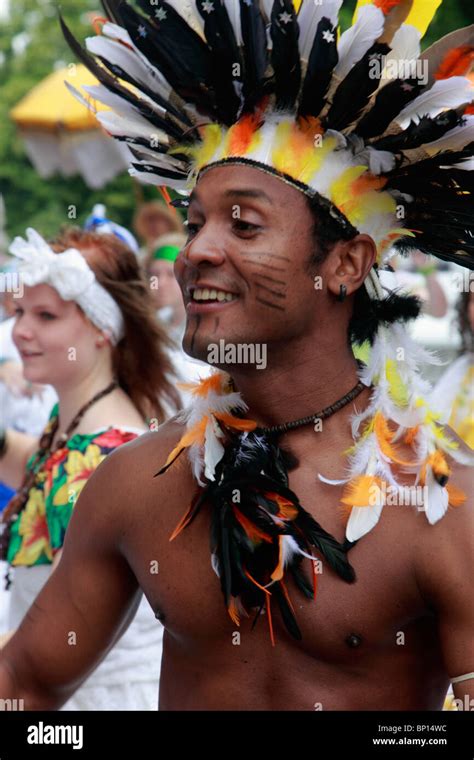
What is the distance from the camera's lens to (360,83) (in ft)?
7.65

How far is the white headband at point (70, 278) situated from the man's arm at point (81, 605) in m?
1.89

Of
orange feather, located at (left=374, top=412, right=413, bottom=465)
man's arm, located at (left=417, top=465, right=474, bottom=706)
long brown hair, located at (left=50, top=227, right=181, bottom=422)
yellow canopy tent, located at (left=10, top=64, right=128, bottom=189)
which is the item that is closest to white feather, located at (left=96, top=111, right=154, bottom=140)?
orange feather, located at (left=374, top=412, right=413, bottom=465)

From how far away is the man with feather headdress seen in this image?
229cm

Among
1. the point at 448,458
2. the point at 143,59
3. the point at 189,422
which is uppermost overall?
the point at 143,59

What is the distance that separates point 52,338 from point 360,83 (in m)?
2.32

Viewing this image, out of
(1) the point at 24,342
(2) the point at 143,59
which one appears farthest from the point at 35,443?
(2) the point at 143,59

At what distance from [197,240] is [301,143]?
31cm

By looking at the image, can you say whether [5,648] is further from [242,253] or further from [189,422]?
[242,253]

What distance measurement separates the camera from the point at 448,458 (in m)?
2.35

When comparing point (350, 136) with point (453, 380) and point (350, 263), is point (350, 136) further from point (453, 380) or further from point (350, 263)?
point (453, 380)

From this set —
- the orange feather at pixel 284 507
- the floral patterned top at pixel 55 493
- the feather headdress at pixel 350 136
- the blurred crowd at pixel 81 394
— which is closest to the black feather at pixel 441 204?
the feather headdress at pixel 350 136

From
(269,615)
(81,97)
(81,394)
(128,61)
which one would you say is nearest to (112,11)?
(128,61)

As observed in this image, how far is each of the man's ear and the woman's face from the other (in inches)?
82.8

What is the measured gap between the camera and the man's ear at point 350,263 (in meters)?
2.43
